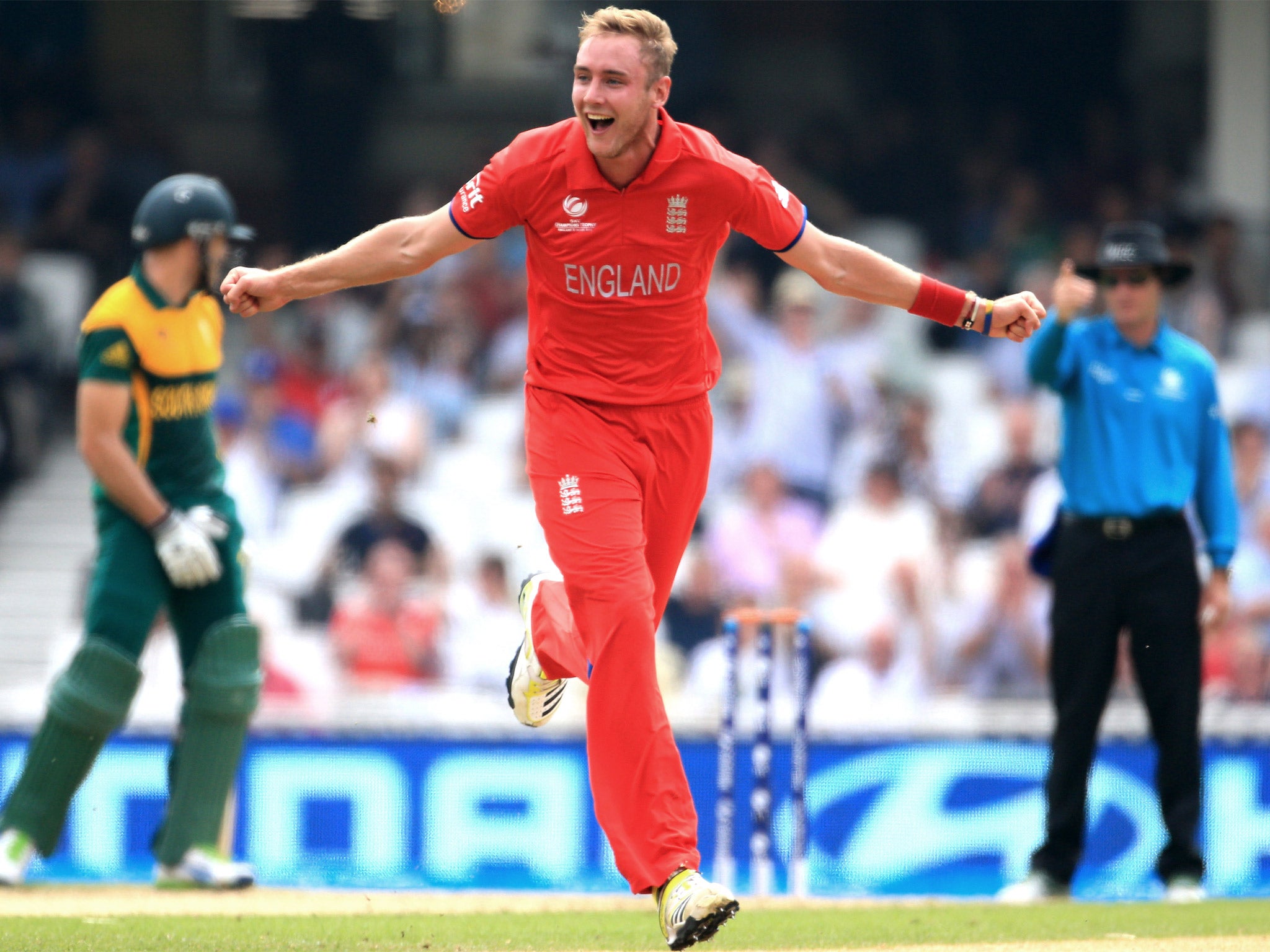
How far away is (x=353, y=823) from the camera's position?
8750 millimetres

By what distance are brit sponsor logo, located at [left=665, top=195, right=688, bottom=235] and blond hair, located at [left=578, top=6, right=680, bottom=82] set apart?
1.06ft

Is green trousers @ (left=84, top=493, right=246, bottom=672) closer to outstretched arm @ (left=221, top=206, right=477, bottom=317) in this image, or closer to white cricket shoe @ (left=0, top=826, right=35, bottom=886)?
white cricket shoe @ (left=0, top=826, right=35, bottom=886)

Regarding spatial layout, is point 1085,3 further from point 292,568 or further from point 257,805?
point 257,805

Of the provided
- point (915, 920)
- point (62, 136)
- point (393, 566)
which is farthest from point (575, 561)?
point (62, 136)

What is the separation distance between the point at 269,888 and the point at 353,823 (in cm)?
198

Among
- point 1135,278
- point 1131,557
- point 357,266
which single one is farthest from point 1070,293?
point 357,266

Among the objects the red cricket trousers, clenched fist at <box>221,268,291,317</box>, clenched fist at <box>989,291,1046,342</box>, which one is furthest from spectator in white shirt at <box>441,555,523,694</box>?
clenched fist at <box>989,291,1046,342</box>

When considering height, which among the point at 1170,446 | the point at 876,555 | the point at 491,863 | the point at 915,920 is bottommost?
the point at 491,863

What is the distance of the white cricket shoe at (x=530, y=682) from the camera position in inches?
213

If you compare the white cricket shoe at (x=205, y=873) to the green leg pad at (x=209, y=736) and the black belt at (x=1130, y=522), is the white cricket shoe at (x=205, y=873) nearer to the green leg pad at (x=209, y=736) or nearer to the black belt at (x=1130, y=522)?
the green leg pad at (x=209, y=736)

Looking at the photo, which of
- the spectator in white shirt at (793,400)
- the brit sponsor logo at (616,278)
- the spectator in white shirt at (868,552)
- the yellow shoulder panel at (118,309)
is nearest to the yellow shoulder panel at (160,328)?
the yellow shoulder panel at (118,309)

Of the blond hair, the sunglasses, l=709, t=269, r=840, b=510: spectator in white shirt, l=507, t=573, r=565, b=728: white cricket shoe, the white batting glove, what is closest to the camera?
the blond hair

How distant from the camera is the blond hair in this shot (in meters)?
4.71

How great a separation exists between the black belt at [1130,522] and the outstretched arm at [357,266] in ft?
9.87
